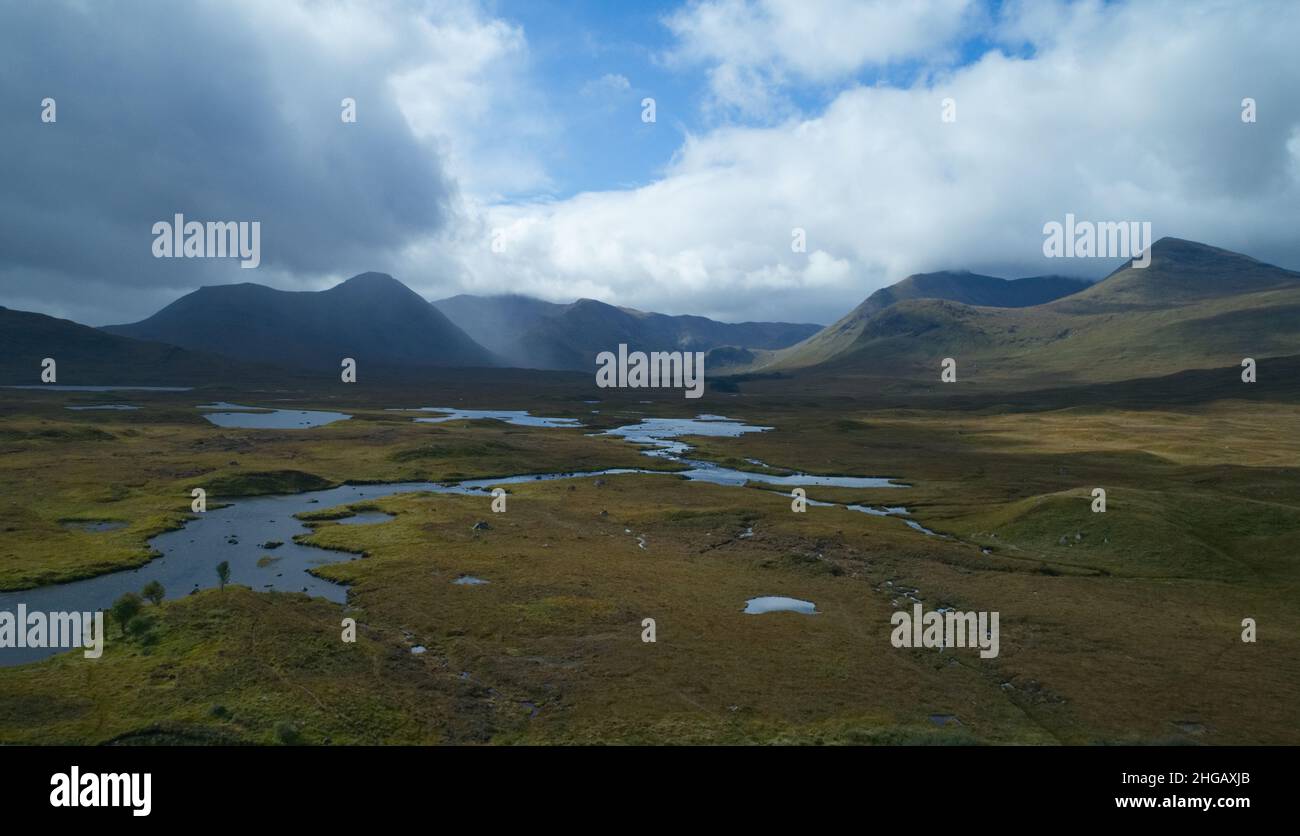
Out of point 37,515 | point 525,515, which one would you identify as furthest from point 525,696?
point 37,515

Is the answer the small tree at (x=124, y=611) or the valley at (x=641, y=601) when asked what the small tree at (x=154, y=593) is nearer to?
the valley at (x=641, y=601)

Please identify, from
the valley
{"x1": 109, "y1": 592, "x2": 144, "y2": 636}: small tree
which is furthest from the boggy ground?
{"x1": 109, "y1": 592, "x2": 144, "y2": 636}: small tree

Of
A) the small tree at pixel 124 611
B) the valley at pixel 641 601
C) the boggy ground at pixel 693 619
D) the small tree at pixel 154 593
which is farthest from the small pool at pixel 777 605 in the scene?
the small tree at pixel 154 593

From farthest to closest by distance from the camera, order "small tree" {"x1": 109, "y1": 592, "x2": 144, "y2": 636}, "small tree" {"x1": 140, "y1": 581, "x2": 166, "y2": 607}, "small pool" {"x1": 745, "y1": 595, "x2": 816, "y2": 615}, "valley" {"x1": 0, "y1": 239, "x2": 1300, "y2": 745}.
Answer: "small pool" {"x1": 745, "y1": 595, "x2": 816, "y2": 615} → "small tree" {"x1": 140, "y1": 581, "x2": 166, "y2": 607} → "small tree" {"x1": 109, "y1": 592, "x2": 144, "y2": 636} → "valley" {"x1": 0, "y1": 239, "x2": 1300, "y2": 745}

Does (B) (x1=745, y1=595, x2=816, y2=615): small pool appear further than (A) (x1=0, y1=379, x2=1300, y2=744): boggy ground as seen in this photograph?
Yes

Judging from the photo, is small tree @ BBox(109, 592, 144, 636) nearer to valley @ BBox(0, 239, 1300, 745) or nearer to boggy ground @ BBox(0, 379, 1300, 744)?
valley @ BBox(0, 239, 1300, 745)

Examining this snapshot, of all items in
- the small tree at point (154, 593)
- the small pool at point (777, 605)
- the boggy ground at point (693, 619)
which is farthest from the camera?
the small pool at point (777, 605)

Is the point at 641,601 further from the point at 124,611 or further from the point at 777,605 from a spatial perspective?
the point at 124,611
